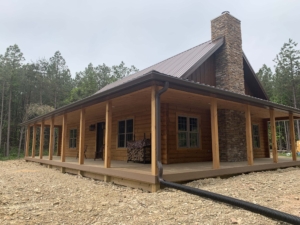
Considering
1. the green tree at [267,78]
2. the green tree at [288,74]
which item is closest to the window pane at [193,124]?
the green tree at [288,74]

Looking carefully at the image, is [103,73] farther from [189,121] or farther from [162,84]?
[162,84]

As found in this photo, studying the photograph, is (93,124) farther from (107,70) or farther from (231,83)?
(107,70)

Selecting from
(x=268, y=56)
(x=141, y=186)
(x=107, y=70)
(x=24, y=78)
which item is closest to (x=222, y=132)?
(x=141, y=186)

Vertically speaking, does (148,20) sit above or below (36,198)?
above

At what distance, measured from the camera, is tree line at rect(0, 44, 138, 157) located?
895 inches

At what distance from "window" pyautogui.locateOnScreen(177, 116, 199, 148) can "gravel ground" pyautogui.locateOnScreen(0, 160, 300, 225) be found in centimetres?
262

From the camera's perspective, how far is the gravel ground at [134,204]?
3.02 metres

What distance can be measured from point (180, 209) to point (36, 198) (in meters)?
2.69

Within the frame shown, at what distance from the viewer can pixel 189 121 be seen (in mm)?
7977

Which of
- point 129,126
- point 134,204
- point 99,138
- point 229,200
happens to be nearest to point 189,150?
point 129,126

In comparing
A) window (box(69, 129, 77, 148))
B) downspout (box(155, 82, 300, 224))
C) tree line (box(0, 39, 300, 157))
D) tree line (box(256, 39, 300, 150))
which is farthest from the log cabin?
tree line (box(0, 39, 300, 157))

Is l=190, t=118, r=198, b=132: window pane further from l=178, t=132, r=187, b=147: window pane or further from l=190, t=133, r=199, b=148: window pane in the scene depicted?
l=178, t=132, r=187, b=147: window pane

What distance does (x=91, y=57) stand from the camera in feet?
142

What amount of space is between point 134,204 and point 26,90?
27551 mm
